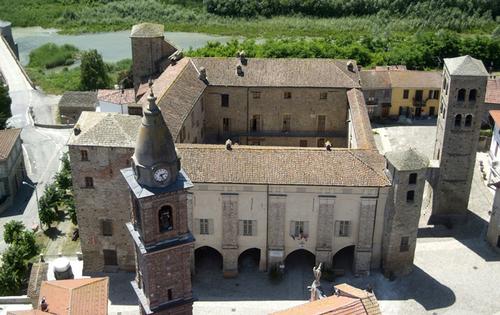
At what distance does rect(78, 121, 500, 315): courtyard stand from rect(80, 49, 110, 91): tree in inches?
1886

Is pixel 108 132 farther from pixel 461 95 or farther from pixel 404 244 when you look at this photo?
pixel 461 95

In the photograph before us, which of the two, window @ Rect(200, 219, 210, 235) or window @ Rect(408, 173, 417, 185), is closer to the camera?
window @ Rect(408, 173, 417, 185)

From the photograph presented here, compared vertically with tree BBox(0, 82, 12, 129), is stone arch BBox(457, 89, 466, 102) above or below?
above

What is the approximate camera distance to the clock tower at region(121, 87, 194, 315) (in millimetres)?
34781

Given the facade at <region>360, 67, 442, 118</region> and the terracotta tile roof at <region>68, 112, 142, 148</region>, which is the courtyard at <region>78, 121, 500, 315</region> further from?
the facade at <region>360, 67, 442, 118</region>

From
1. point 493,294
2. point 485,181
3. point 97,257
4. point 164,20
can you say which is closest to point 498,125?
point 485,181

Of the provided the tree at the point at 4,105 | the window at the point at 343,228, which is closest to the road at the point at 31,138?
the tree at the point at 4,105

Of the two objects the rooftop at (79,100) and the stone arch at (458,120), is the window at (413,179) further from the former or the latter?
the rooftop at (79,100)

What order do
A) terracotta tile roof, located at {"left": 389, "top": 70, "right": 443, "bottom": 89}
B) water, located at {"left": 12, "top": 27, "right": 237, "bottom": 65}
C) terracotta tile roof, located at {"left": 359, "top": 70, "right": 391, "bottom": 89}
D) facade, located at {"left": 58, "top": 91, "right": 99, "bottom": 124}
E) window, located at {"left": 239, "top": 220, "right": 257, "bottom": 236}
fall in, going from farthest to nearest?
water, located at {"left": 12, "top": 27, "right": 237, "bottom": 65}, facade, located at {"left": 58, "top": 91, "right": 99, "bottom": 124}, terracotta tile roof, located at {"left": 389, "top": 70, "right": 443, "bottom": 89}, terracotta tile roof, located at {"left": 359, "top": 70, "right": 391, "bottom": 89}, window, located at {"left": 239, "top": 220, "right": 257, "bottom": 236}

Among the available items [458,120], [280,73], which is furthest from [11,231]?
[458,120]

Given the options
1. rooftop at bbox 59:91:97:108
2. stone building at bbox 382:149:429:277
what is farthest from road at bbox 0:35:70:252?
stone building at bbox 382:149:429:277

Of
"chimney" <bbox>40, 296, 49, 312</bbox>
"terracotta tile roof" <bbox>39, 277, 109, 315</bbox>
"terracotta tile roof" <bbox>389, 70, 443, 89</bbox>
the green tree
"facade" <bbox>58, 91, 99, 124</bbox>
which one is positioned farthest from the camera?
"facade" <bbox>58, 91, 99, 124</bbox>

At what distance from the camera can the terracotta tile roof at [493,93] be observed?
7750 centimetres

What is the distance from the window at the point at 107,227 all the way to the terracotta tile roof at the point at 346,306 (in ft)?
63.5
